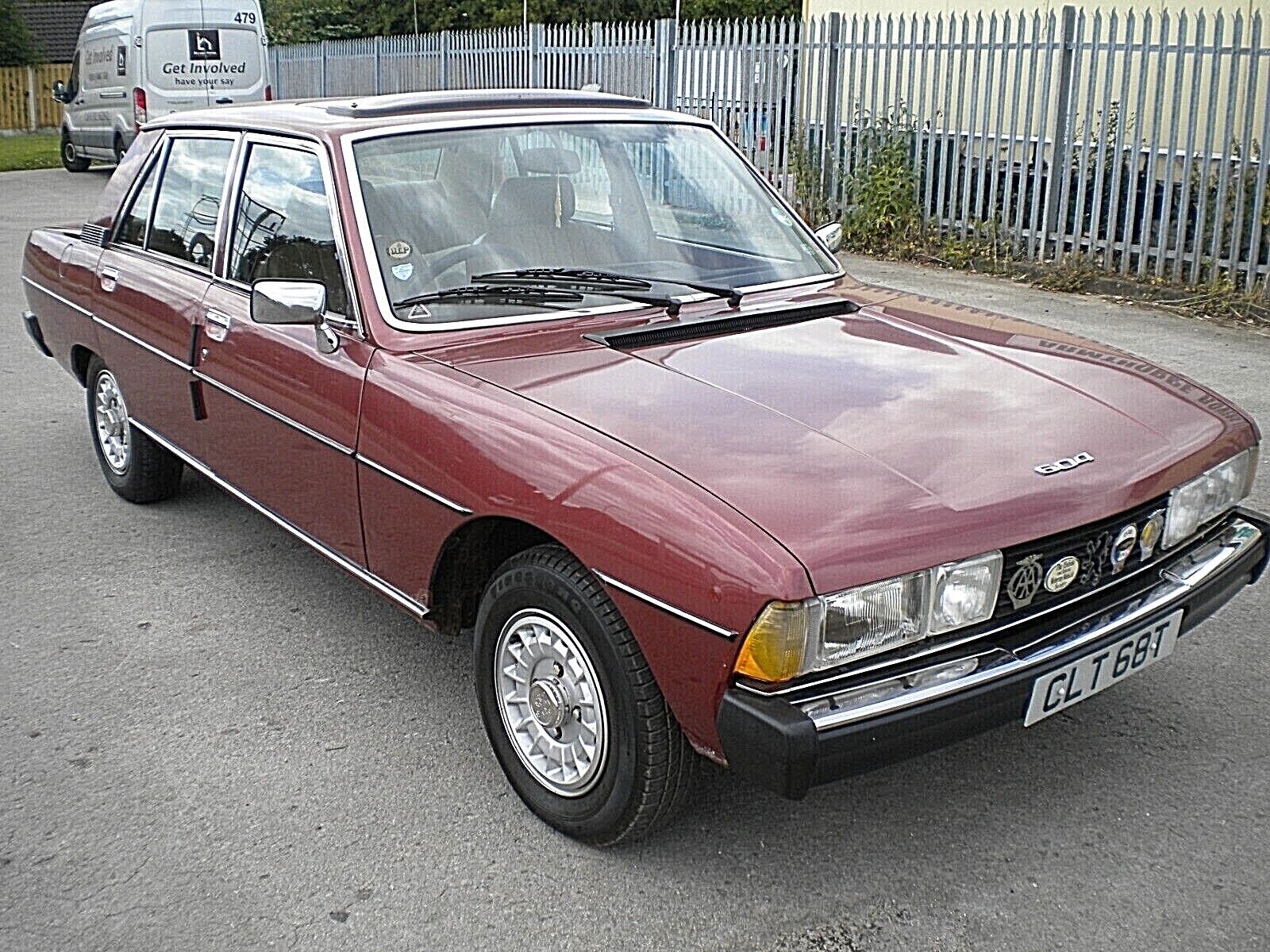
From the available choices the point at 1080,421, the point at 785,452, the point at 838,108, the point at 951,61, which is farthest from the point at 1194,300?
the point at 785,452

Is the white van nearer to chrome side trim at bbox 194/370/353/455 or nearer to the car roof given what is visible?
the car roof

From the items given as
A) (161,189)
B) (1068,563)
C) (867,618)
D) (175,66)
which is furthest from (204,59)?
(867,618)

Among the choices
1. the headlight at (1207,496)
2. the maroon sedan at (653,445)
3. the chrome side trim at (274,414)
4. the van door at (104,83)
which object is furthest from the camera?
the van door at (104,83)

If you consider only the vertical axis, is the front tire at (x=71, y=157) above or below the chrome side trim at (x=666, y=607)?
above

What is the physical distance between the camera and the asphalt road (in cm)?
297

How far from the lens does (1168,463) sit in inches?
127

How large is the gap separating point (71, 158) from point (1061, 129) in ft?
56.3

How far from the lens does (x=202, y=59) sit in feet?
62.1

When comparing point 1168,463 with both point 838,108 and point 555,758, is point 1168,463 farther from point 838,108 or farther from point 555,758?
point 838,108

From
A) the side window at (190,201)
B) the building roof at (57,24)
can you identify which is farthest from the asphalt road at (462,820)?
the building roof at (57,24)

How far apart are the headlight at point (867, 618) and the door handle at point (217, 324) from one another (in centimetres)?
251

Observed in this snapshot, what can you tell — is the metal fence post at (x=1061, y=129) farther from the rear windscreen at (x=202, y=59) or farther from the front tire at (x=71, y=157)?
the front tire at (x=71, y=157)

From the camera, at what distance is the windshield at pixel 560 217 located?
3.88 metres

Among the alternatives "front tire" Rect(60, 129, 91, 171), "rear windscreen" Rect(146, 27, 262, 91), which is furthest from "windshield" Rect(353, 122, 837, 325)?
"front tire" Rect(60, 129, 91, 171)
